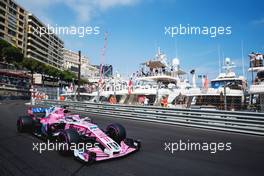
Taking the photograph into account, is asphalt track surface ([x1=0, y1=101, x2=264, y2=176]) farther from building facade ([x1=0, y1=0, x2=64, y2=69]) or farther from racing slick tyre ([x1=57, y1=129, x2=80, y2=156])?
building facade ([x1=0, y1=0, x2=64, y2=69])

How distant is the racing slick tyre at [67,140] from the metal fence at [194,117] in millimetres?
6481

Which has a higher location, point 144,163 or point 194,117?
point 194,117

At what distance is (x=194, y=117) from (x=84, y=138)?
632 cm

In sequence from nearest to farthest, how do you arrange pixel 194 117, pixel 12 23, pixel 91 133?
pixel 91 133 < pixel 194 117 < pixel 12 23

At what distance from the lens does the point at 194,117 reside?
34.7 ft

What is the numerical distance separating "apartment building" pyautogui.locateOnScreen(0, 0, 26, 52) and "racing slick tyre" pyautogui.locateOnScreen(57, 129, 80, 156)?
221 ft

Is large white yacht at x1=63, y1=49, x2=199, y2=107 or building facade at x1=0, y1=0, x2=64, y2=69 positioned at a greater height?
building facade at x1=0, y1=0, x2=64, y2=69

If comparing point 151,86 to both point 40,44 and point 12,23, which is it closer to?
point 12,23

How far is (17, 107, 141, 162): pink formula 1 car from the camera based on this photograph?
493 centimetres

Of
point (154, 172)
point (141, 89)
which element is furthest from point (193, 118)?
point (141, 89)

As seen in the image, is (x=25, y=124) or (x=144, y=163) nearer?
(x=144, y=163)

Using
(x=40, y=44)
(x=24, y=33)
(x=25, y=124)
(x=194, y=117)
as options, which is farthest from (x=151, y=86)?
(x=40, y=44)

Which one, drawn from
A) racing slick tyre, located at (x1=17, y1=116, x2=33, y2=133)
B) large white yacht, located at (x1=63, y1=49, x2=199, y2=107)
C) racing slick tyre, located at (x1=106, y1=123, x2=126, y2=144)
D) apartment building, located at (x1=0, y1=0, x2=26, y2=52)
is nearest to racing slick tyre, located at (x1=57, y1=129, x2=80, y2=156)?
racing slick tyre, located at (x1=106, y1=123, x2=126, y2=144)

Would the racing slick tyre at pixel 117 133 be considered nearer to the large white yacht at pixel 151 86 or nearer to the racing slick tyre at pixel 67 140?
the racing slick tyre at pixel 67 140
